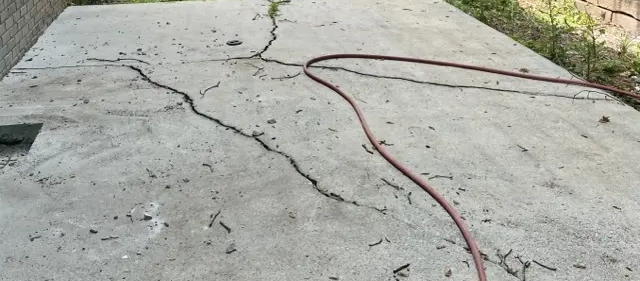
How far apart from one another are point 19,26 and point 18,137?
130 cm

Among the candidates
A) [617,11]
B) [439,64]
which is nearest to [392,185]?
[439,64]

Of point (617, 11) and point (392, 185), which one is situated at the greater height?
point (617, 11)

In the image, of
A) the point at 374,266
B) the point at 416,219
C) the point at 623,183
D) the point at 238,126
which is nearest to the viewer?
the point at 374,266

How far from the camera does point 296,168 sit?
7.51 ft

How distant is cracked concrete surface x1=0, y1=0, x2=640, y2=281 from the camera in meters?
1.77

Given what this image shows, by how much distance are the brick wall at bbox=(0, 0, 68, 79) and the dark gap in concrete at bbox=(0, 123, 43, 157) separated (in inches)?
28.6

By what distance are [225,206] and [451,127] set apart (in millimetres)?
1223

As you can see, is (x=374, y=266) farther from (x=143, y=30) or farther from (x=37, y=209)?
(x=143, y=30)

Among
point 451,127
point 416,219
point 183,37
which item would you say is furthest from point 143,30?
point 416,219

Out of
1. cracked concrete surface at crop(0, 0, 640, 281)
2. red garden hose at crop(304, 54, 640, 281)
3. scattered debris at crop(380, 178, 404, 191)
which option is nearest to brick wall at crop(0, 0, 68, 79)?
cracked concrete surface at crop(0, 0, 640, 281)

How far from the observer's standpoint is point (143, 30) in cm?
423

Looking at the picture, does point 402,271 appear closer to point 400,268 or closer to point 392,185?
point 400,268

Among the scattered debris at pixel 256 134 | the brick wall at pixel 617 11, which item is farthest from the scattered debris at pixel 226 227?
the brick wall at pixel 617 11

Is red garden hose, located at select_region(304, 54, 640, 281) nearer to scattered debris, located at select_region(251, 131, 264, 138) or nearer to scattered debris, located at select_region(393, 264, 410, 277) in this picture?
scattered debris, located at select_region(393, 264, 410, 277)
